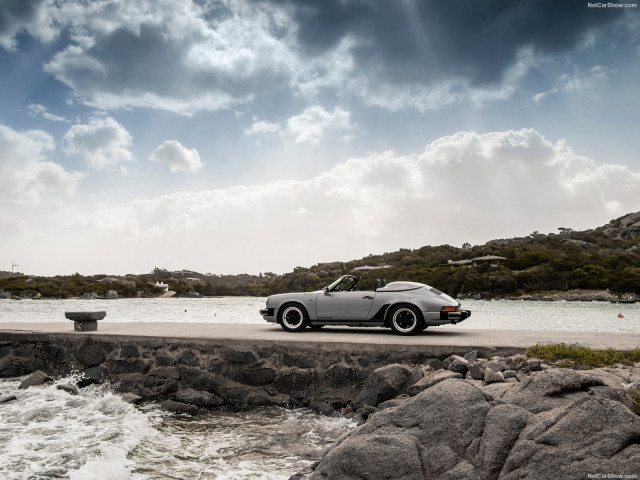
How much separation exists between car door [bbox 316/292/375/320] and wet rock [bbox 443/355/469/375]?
10.2ft

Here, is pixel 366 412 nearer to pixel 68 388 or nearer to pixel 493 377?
pixel 493 377

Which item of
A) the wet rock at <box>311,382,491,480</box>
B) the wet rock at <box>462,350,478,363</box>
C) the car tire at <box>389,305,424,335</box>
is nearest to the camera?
the wet rock at <box>311,382,491,480</box>

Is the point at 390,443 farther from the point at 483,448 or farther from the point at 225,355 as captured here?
the point at 225,355

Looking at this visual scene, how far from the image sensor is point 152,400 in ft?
31.0

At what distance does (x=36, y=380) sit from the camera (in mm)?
10094

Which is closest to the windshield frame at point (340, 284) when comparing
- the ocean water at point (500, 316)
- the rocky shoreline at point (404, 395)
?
the rocky shoreline at point (404, 395)

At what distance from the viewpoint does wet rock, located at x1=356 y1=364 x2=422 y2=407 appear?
25.0 ft

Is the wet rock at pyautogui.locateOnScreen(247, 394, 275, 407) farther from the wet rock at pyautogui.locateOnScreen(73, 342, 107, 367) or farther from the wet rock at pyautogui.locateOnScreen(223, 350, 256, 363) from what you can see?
the wet rock at pyautogui.locateOnScreen(73, 342, 107, 367)

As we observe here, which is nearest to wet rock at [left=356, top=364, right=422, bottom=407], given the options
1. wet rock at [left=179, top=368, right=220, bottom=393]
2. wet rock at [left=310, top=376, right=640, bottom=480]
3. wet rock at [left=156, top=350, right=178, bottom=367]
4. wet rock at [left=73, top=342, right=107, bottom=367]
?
wet rock at [left=310, top=376, right=640, bottom=480]

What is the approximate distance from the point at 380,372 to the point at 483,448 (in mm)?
3277

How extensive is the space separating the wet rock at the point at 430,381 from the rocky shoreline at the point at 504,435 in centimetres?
92

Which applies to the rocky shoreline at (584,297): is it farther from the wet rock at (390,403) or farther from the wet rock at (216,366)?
the wet rock at (390,403)

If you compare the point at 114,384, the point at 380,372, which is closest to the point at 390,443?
the point at 380,372

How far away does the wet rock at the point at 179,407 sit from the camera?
851cm
